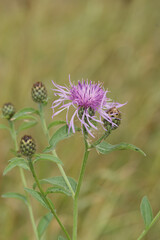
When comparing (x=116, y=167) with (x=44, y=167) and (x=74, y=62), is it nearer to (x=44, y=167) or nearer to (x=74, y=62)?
(x=44, y=167)

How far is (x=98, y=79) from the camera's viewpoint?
12.1ft

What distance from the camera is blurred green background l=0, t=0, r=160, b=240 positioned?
8.89 ft

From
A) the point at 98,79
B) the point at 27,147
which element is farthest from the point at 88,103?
the point at 98,79

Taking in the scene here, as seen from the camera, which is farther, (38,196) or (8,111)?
(8,111)

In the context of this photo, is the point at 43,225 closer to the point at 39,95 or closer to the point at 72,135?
the point at 72,135

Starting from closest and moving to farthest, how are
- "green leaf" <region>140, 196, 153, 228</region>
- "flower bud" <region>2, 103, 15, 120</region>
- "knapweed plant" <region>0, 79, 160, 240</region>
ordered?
"knapweed plant" <region>0, 79, 160, 240</region>
"green leaf" <region>140, 196, 153, 228</region>
"flower bud" <region>2, 103, 15, 120</region>

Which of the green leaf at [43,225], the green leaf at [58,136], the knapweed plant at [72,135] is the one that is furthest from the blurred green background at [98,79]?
the green leaf at [58,136]

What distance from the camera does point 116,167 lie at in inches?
120

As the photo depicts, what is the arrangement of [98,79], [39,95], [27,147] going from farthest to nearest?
[98,79] → [39,95] → [27,147]

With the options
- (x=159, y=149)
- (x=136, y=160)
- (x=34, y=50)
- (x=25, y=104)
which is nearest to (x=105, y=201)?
(x=136, y=160)

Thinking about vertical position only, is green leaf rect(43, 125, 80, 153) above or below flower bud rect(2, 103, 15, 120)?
below

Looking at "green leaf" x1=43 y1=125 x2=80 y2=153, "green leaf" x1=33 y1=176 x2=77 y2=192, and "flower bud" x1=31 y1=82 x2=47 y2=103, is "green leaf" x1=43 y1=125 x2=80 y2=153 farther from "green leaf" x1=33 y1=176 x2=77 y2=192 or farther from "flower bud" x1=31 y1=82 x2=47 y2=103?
"flower bud" x1=31 y1=82 x2=47 y2=103

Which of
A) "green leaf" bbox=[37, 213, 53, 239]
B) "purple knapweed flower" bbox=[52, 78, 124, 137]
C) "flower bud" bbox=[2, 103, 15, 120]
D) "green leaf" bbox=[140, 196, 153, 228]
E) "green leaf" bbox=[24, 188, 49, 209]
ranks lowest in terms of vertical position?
"green leaf" bbox=[140, 196, 153, 228]

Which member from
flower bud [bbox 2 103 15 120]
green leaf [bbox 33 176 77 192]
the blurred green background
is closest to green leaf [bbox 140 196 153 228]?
green leaf [bbox 33 176 77 192]
